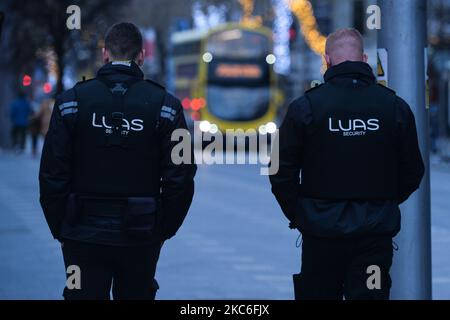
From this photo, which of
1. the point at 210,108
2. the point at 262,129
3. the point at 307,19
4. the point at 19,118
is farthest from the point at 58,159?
the point at 307,19

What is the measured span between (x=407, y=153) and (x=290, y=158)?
53cm

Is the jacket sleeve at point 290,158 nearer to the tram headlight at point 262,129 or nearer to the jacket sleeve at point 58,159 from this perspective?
the jacket sleeve at point 58,159

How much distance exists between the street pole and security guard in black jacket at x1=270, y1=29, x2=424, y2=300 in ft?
3.96

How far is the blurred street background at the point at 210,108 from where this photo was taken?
439 inches

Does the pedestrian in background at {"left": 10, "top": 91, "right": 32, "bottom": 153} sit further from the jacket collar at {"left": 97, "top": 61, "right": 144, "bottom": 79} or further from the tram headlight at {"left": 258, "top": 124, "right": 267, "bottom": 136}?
the jacket collar at {"left": 97, "top": 61, "right": 144, "bottom": 79}

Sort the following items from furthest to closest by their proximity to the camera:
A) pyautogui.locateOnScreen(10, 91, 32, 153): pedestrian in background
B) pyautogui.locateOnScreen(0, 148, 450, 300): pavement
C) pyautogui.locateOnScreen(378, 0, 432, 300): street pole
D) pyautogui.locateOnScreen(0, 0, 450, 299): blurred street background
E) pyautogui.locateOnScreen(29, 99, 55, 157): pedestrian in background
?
pyautogui.locateOnScreen(10, 91, 32, 153): pedestrian in background < pyautogui.locateOnScreen(29, 99, 55, 157): pedestrian in background < pyautogui.locateOnScreen(0, 0, 450, 299): blurred street background < pyautogui.locateOnScreen(0, 148, 450, 300): pavement < pyautogui.locateOnScreen(378, 0, 432, 300): street pole

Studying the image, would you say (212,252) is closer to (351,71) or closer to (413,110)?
(413,110)

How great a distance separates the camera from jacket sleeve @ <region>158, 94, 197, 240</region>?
5629 mm

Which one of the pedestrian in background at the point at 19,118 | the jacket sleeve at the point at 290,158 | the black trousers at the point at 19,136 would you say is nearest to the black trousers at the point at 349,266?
the jacket sleeve at the point at 290,158

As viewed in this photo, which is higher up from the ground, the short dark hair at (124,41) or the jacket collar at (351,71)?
the short dark hair at (124,41)

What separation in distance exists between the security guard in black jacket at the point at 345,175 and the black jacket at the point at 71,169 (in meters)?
0.44

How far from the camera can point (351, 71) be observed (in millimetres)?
5664

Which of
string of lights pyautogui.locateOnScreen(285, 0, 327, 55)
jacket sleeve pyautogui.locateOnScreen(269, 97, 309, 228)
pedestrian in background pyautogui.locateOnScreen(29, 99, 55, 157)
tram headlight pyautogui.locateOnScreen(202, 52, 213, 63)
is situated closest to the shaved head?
jacket sleeve pyautogui.locateOnScreen(269, 97, 309, 228)
